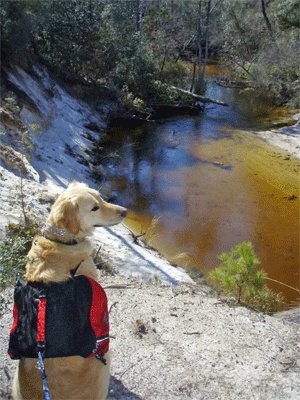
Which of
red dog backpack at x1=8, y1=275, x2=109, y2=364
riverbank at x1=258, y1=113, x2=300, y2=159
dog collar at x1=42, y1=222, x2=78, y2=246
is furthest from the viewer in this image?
riverbank at x1=258, y1=113, x2=300, y2=159

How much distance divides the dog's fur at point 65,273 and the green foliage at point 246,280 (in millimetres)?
2893

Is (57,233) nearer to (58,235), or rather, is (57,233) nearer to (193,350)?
(58,235)

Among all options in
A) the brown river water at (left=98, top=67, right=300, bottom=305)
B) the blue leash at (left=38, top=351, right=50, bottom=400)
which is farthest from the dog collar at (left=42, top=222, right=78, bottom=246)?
the brown river water at (left=98, top=67, right=300, bottom=305)

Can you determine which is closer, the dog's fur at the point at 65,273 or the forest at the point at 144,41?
the dog's fur at the point at 65,273

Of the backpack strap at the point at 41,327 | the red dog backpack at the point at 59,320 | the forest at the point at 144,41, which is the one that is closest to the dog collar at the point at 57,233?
the red dog backpack at the point at 59,320

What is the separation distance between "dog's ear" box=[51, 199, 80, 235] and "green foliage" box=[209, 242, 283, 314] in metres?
3.20

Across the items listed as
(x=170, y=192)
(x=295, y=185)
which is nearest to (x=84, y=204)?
(x=170, y=192)

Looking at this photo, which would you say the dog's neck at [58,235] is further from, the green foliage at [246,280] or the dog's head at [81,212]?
the green foliage at [246,280]

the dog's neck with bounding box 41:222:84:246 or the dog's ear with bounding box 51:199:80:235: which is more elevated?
the dog's ear with bounding box 51:199:80:235

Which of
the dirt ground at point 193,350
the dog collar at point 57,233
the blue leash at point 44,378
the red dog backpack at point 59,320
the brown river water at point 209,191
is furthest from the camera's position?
the brown river water at point 209,191

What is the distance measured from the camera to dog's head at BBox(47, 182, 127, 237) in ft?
8.05

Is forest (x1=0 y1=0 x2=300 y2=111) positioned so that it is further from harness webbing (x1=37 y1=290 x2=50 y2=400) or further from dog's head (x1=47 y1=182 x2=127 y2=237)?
harness webbing (x1=37 y1=290 x2=50 y2=400)

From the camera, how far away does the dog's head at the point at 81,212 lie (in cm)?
245

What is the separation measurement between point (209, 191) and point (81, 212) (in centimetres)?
966
